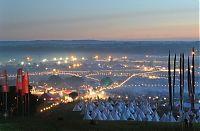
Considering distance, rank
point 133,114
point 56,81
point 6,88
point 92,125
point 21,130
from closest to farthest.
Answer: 1. point 21,130
2. point 92,125
3. point 6,88
4. point 133,114
5. point 56,81

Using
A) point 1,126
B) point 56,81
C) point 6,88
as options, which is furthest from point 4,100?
point 56,81

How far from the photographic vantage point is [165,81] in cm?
9331

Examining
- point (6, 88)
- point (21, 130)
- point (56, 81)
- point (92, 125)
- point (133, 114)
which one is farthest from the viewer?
point (56, 81)

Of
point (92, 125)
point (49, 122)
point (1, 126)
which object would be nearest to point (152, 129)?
point (92, 125)

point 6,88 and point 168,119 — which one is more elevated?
point 6,88

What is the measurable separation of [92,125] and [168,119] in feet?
25.1

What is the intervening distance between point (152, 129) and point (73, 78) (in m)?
71.2

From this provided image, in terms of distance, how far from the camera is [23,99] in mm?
33188

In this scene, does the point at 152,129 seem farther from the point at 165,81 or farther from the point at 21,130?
the point at 165,81

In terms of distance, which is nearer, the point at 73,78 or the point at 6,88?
the point at 6,88

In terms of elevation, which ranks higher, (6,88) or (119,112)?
(6,88)

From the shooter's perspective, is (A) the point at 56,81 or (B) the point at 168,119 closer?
(B) the point at 168,119

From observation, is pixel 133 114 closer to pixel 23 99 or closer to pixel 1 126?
pixel 23 99

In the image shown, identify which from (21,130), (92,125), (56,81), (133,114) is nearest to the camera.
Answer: (21,130)
